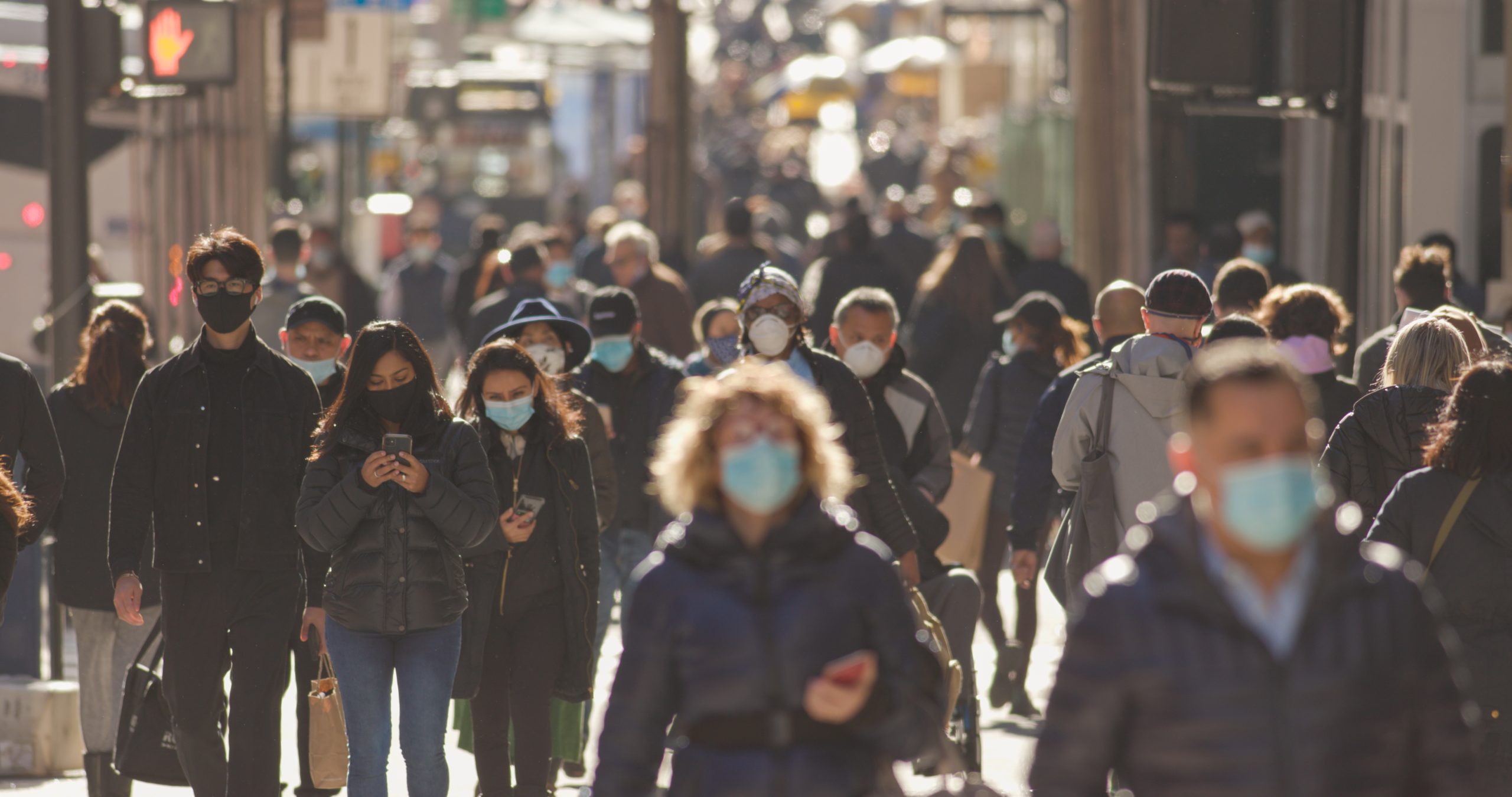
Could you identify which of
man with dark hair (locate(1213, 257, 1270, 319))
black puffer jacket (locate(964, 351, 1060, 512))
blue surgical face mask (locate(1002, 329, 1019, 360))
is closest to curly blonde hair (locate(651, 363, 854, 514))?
man with dark hair (locate(1213, 257, 1270, 319))

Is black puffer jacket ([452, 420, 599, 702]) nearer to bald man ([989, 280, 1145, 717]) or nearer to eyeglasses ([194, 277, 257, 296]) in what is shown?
eyeglasses ([194, 277, 257, 296])

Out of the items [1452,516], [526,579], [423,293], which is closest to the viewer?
[1452,516]

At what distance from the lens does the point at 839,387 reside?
7199 millimetres

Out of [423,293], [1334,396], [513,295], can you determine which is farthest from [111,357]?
[423,293]

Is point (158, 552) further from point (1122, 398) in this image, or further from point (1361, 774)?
point (1361, 774)

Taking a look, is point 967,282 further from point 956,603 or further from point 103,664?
point 103,664

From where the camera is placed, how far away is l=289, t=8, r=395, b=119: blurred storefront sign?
66.5 ft

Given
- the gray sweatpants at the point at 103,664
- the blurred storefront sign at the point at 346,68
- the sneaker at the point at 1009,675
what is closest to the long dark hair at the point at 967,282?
the sneaker at the point at 1009,675

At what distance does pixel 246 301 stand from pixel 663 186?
41.2 ft

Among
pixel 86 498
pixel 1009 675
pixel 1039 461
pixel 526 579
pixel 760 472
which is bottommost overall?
pixel 1009 675

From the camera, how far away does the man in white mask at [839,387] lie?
7.10 meters

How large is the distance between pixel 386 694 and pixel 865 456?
167cm

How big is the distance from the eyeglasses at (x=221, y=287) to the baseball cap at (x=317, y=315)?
1117 mm

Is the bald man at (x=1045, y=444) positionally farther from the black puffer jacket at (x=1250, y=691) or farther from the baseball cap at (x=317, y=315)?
the black puffer jacket at (x=1250, y=691)
